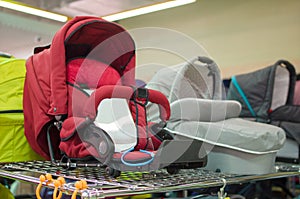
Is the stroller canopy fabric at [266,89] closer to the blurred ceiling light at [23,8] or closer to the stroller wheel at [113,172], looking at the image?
the stroller wheel at [113,172]

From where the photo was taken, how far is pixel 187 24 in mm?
4707

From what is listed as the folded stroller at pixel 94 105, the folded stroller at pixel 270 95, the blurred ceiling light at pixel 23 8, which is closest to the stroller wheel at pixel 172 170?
the folded stroller at pixel 94 105

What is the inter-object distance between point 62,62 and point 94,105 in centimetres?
24

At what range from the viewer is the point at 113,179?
1161 mm

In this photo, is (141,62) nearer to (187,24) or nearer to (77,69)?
(77,69)

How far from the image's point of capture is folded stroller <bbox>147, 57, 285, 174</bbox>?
147 centimetres

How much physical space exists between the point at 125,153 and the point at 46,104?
0.38m

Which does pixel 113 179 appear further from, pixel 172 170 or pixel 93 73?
pixel 93 73

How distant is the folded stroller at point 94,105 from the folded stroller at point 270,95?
0.96 meters

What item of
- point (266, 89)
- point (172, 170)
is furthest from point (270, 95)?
point (172, 170)

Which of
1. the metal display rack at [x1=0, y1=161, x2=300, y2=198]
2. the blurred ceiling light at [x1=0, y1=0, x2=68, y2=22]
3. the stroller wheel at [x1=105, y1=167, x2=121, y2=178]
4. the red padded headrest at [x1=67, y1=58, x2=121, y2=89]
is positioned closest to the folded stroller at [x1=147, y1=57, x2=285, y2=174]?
the metal display rack at [x1=0, y1=161, x2=300, y2=198]

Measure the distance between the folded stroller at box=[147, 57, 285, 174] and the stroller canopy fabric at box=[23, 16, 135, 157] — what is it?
23cm

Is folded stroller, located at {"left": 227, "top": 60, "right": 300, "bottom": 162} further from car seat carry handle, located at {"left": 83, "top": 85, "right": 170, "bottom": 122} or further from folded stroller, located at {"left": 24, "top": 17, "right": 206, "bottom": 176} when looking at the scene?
car seat carry handle, located at {"left": 83, "top": 85, "right": 170, "bottom": 122}

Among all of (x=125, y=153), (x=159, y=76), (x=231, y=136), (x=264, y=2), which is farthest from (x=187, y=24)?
(x=125, y=153)
